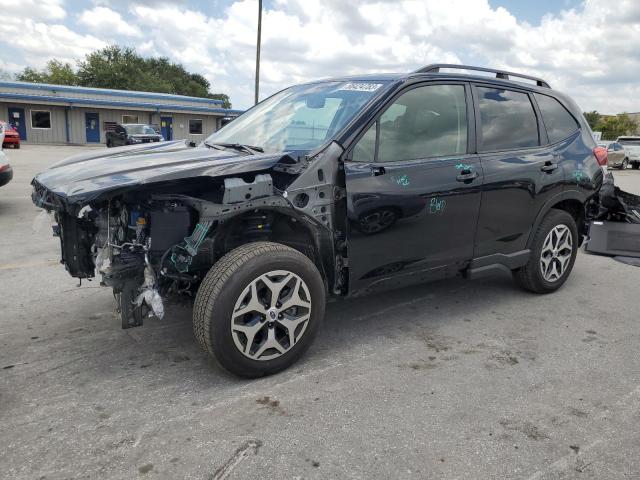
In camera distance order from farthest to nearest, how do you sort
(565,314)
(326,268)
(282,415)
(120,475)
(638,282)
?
(638,282), (565,314), (326,268), (282,415), (120,475)

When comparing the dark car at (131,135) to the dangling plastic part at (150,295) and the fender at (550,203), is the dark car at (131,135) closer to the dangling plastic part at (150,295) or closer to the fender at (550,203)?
the fender at (550,203)

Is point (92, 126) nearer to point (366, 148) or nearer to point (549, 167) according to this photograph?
point (549, 167)

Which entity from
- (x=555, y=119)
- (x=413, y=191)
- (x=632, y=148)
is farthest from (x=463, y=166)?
(x=632, y=148)

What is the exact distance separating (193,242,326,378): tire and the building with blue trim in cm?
3186

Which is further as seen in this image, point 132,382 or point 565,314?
point 565,314

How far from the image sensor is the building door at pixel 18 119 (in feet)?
113

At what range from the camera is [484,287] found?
5.13 meters

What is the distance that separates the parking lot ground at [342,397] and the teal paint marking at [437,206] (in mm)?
934

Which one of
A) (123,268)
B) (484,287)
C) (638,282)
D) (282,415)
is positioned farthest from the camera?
(638,282)

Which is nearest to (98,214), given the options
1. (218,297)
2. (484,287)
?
(218,297)

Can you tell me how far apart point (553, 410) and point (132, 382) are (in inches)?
94.5

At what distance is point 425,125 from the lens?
12.1 feet

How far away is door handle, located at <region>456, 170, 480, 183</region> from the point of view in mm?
3764

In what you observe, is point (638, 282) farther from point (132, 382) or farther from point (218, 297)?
point (132, 382)
